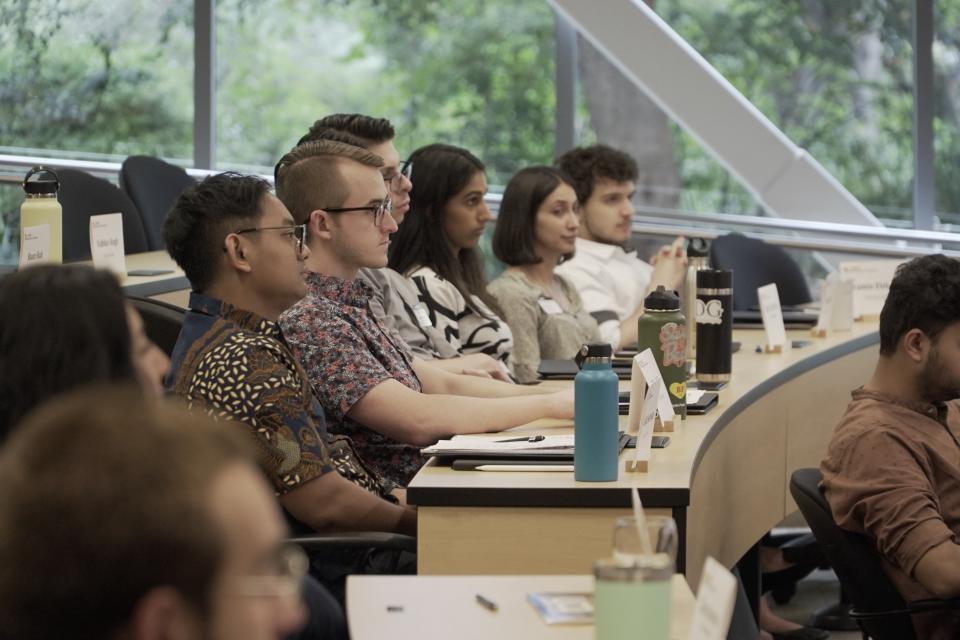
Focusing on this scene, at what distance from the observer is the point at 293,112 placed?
23.0 ft

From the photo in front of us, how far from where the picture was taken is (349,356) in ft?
8.81

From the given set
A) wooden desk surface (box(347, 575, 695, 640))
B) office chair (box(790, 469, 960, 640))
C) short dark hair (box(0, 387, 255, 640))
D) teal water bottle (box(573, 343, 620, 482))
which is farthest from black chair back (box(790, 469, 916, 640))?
short dark hair (box(0, 387, 255, 640))

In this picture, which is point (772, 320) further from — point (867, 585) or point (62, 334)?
point (62, 334)

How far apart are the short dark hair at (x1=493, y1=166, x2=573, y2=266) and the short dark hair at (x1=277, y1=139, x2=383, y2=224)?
4.12 feet

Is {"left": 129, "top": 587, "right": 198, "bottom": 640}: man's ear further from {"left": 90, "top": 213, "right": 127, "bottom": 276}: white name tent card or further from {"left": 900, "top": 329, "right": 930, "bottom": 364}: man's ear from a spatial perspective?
{"left": 90, "top": 213, "right": 127, "bottom": 276}: white name tent card

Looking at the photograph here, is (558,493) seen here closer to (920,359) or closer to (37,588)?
(920,359)

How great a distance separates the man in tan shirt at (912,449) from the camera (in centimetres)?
230

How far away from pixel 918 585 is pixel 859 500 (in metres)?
0.17

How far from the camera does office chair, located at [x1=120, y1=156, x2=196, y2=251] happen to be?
515cm

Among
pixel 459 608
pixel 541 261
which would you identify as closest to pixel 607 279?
pixel 541 261

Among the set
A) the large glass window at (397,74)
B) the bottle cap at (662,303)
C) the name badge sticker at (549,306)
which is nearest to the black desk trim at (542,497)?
the bottle cap at (662,303)

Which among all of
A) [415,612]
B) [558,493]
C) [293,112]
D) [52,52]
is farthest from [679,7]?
[415,612]

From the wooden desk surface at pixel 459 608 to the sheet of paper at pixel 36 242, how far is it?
5.93 ft

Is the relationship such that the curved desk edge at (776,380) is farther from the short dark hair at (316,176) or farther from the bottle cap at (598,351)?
the short dark hair at (316,176)
